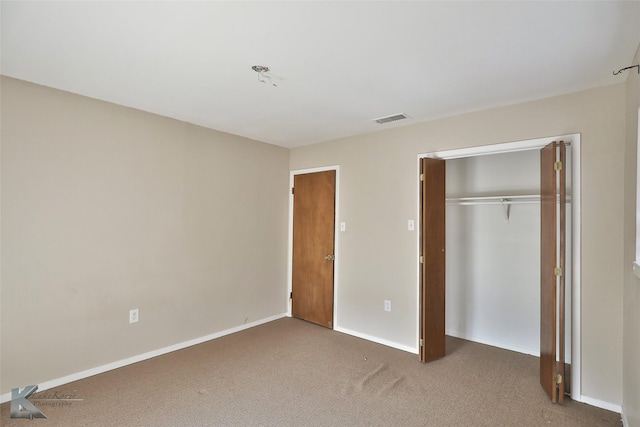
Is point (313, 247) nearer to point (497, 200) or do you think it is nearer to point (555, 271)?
point (497, 200)

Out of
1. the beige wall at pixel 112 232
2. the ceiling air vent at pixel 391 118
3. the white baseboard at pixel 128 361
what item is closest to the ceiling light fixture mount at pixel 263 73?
the ceiling air vent at pixel 391 118

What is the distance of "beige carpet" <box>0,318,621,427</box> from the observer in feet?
7.45

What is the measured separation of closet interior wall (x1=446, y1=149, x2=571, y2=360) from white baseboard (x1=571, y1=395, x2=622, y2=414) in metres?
0.96

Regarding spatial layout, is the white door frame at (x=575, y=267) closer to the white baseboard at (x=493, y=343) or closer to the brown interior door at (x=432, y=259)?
the white baseboard at (x=493, y=343)

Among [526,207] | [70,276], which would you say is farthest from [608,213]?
[70,276]

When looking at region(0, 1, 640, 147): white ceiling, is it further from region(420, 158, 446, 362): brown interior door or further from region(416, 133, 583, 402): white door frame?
region(420, 158, 446, 362): brown interior door

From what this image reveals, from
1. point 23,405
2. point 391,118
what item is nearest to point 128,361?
point 23,405

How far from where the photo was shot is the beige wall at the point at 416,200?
2.42 m

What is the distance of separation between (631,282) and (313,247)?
314 cm

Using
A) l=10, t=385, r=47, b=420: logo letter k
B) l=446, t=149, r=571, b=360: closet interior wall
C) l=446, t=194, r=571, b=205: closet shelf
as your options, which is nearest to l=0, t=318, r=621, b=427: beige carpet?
l=10, t=385, r=47, b=420: logo letter k

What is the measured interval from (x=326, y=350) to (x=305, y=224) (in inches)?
67.6

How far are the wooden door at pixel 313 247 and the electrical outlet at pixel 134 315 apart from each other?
2.06 metres

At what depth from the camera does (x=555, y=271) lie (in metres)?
2.50

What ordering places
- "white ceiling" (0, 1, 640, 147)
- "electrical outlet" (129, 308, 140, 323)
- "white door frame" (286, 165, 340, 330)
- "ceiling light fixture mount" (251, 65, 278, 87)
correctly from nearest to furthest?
"white ceiling" (0, 1, 640, 147), "ceiling light fixture mount" (251, 65, 278, 87), "electrical outlet" (129, 308, 140, 323), "white door frame" (286, 165, 340, 330)
